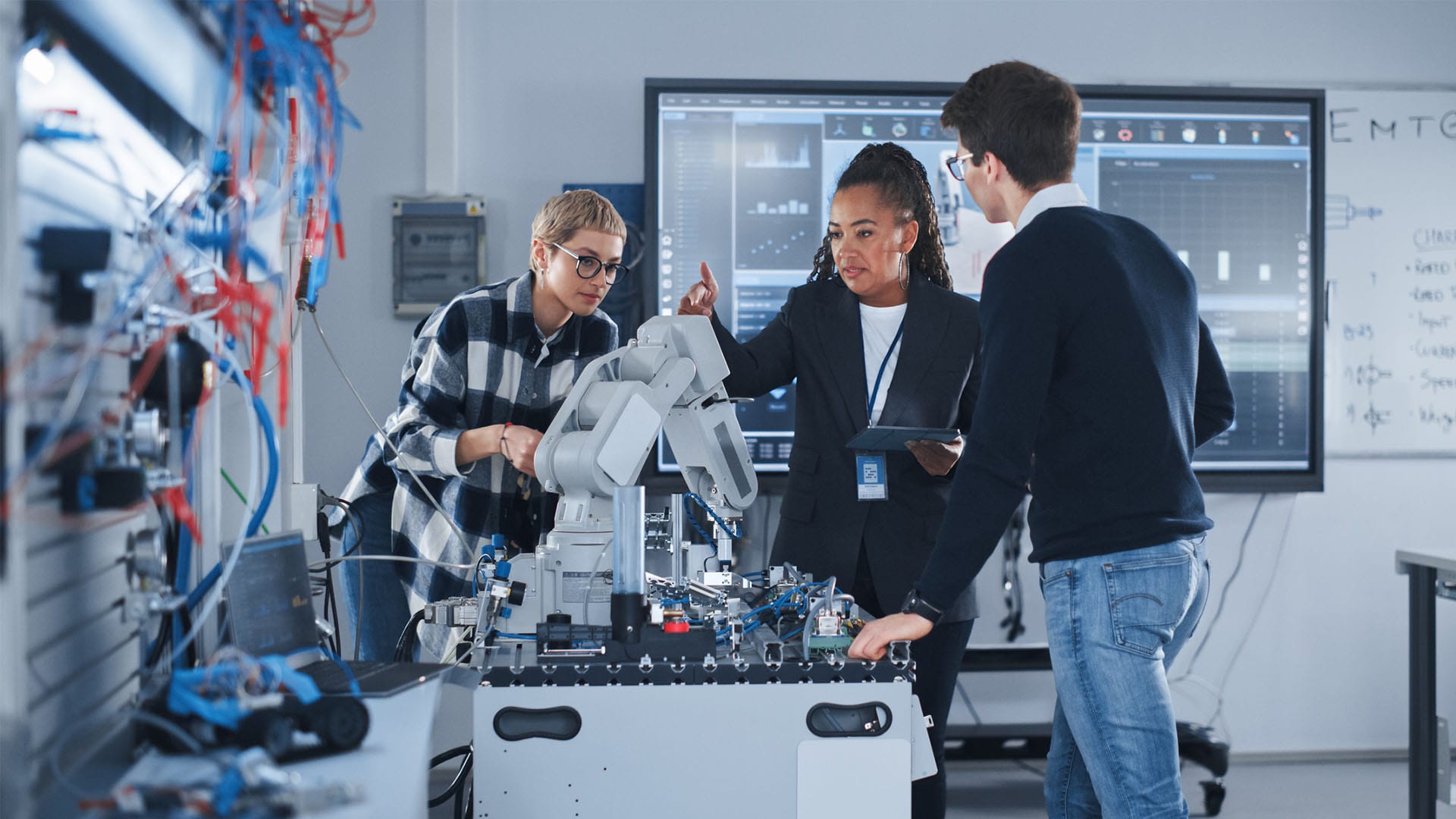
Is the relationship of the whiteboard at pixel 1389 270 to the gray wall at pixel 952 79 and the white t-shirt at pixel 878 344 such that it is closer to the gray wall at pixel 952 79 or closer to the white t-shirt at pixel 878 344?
the gray wall at pixel 952 79

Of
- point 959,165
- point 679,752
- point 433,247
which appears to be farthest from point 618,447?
point 433,247

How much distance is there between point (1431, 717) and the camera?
2617 mm

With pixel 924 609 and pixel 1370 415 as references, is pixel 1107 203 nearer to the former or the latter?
pixel 1370 415

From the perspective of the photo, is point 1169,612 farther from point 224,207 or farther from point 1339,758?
point 1339,758

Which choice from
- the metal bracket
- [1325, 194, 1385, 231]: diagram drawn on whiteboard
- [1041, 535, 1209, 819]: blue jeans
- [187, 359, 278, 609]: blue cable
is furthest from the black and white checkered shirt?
[1325, 194, 1385, 231]: diagram drawn on whiteboard

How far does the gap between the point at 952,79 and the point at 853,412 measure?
5.57 ft

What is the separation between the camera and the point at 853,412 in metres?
2.01

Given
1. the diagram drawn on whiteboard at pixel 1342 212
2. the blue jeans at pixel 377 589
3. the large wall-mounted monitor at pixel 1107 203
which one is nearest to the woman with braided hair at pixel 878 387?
the blue jeans at pixel 377 589

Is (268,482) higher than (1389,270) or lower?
lower

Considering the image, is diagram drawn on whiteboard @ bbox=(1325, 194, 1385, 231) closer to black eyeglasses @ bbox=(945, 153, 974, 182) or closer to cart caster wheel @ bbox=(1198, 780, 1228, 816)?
cart caster wheel @ bbox=(1198, 780, 1228, 816)

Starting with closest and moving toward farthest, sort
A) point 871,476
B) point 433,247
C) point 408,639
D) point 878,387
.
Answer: point 408,639
point 871,476
point 878,387
point 433,247

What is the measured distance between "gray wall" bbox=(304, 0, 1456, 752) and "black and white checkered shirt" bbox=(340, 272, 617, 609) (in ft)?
3.49

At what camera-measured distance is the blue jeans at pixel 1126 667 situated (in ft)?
4.66

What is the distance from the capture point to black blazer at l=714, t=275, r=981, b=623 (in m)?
1.96
